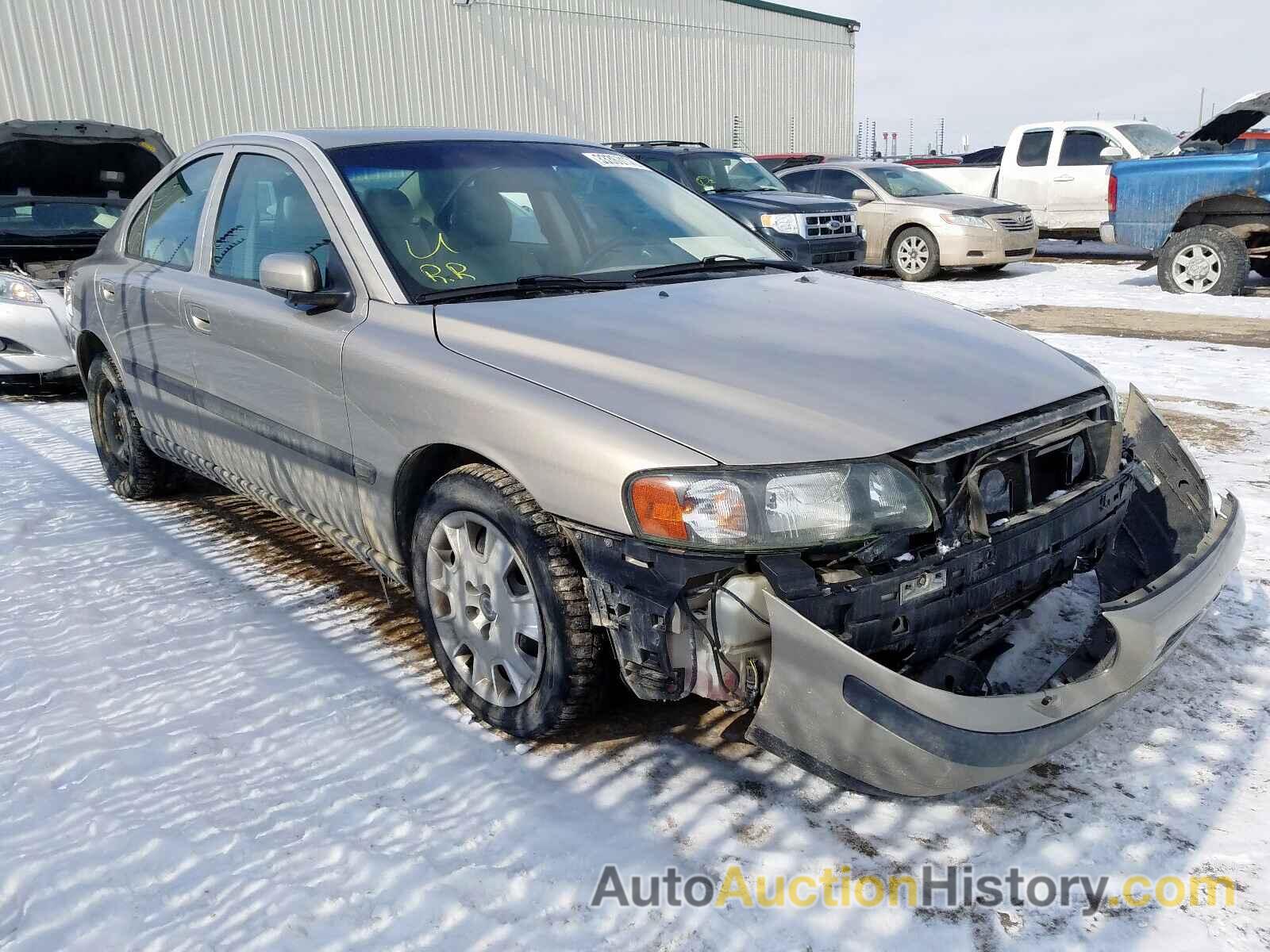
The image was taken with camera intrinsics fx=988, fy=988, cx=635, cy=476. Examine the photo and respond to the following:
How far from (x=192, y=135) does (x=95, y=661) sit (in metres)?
14.1

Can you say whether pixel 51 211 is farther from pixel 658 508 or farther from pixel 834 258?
pixel 658 508

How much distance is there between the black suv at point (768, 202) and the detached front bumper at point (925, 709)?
334 inches

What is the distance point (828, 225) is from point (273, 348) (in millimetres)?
8754

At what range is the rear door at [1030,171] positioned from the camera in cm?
1368

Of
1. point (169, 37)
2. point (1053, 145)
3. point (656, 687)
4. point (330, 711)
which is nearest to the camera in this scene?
point (656, 687)

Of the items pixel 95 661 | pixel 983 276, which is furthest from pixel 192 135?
pixel 95 661

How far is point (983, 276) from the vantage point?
12812mm

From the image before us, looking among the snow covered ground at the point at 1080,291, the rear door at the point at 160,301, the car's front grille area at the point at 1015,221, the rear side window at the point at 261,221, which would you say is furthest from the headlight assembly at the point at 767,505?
the car's front grille area at the point at 1015,221

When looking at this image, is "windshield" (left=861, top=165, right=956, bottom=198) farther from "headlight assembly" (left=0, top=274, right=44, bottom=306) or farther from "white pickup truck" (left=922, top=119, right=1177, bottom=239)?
"headlight assembly" (left=0, top=274, right=44, bottom=306)

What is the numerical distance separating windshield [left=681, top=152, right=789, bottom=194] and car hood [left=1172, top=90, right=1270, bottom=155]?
14.7 feet

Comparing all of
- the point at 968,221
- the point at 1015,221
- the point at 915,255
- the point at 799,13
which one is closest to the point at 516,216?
the point at 968,221

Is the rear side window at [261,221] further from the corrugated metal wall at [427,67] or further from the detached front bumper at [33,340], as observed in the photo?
the corrugated metal wall at [427,67]

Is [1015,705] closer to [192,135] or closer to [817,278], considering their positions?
[817,278]

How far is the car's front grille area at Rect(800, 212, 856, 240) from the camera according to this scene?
1070 centimetres
